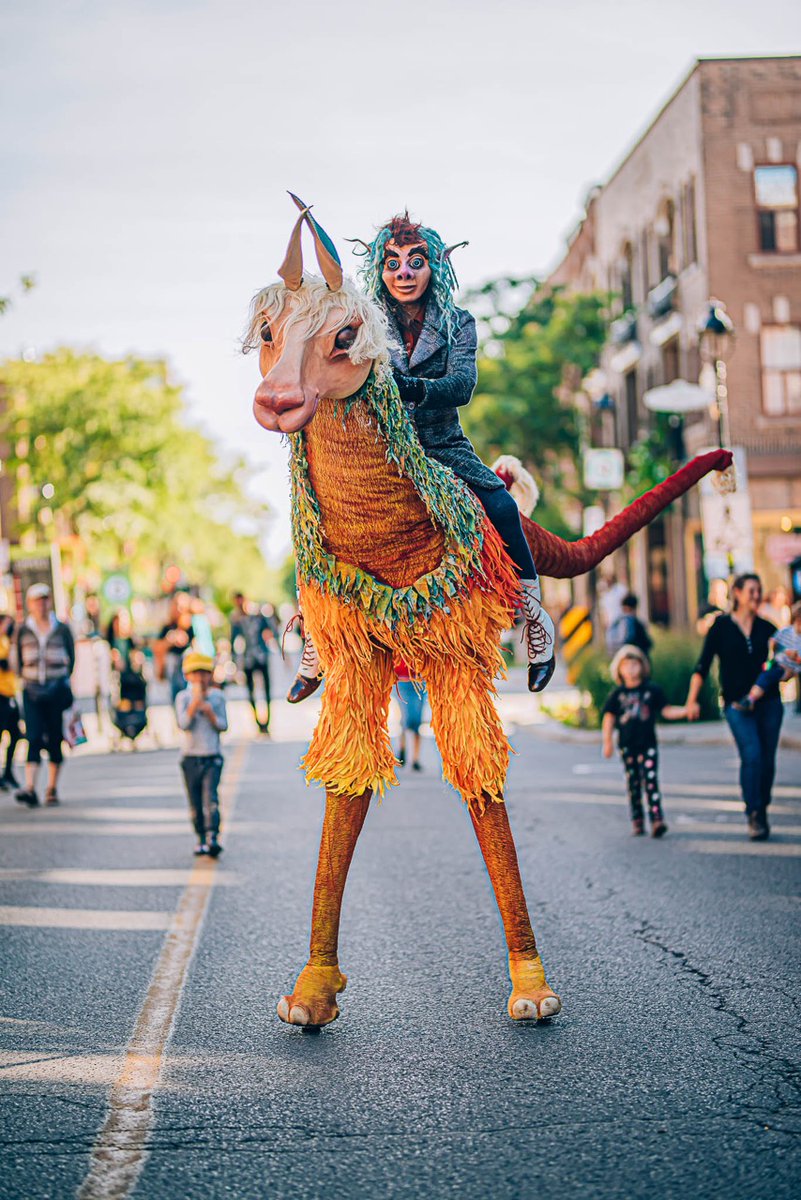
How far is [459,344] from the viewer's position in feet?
16.9

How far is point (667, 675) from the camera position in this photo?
19.4m

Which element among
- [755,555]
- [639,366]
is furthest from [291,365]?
[639,366]

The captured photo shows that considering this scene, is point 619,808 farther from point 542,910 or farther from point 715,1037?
point 715,1037

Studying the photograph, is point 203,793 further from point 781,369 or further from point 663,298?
point 663,298

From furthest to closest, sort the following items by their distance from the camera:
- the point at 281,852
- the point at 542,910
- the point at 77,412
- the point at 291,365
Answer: the point at 77,412 → the point at 281,852 → the point at 542,910 → the point at 291,365

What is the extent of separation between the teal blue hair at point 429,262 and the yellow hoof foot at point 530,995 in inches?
82.9

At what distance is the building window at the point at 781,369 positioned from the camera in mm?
30594

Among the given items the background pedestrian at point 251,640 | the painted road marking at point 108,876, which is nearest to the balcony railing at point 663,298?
the background pedestrian at point 251,640

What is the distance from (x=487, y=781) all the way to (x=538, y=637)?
1.92 ft

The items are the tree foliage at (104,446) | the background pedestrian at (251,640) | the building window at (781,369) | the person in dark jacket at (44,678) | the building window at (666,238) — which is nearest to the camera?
the person in dark jacket at (44,678)

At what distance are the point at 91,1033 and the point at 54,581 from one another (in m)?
35.5

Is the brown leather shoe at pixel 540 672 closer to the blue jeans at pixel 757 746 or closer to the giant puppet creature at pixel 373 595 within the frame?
the giant puppet creature at pixel 373 595

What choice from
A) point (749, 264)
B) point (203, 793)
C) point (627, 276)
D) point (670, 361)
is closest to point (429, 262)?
point (203, 793)

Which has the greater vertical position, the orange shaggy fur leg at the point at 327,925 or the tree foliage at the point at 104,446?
the tree foliage at the point at 104,446
